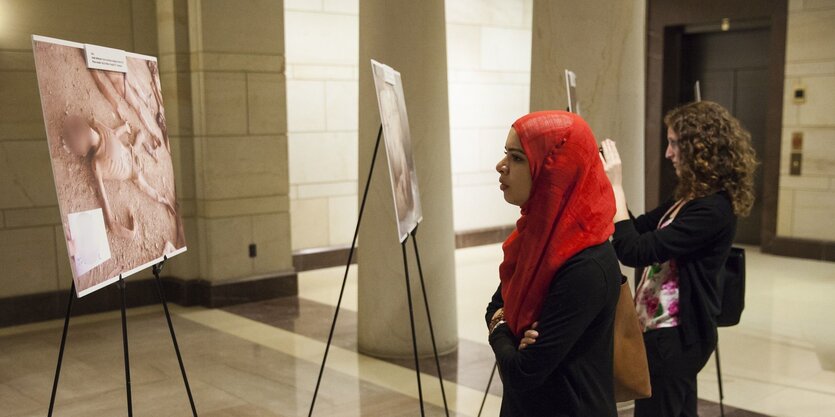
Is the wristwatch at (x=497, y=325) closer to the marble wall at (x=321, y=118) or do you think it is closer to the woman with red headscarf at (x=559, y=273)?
the woman with red headscarf at (x=559, y=273)

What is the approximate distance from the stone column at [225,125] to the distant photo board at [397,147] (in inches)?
158

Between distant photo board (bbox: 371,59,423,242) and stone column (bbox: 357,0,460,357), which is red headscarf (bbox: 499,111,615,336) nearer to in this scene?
distant photo board (bbox: 371,59,423,242)

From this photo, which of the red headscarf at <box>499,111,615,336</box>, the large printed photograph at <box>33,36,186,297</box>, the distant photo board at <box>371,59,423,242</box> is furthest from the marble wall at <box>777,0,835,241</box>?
the red headscarf at <box>499,111,615,336</box>

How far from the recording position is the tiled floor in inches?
217

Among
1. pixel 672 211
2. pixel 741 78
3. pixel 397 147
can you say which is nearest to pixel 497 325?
pixel 672 211

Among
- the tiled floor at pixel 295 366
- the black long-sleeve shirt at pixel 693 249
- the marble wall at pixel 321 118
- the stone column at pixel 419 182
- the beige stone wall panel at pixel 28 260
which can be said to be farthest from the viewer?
the marble wall at pixel 321 118

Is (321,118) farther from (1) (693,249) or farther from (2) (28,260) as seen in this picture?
(1) (693,249)

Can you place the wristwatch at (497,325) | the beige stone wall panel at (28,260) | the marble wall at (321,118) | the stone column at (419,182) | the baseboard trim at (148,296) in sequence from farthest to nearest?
the marble wall at (321,118) < the baseboard trim at (148,296) < the beige stone wall panel at (28,260) < the stone column at (419,182) < the wristwatch at (497,325)

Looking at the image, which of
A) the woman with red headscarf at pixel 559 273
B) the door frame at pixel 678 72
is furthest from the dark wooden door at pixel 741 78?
the woman with red headscarf at pixel 559 273

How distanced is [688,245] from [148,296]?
636 cm

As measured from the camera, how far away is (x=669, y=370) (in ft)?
11.5

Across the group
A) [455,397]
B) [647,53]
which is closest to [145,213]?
[455,397]

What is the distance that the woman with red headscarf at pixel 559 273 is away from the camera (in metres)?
2.38

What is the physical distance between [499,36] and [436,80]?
21.6 ft
